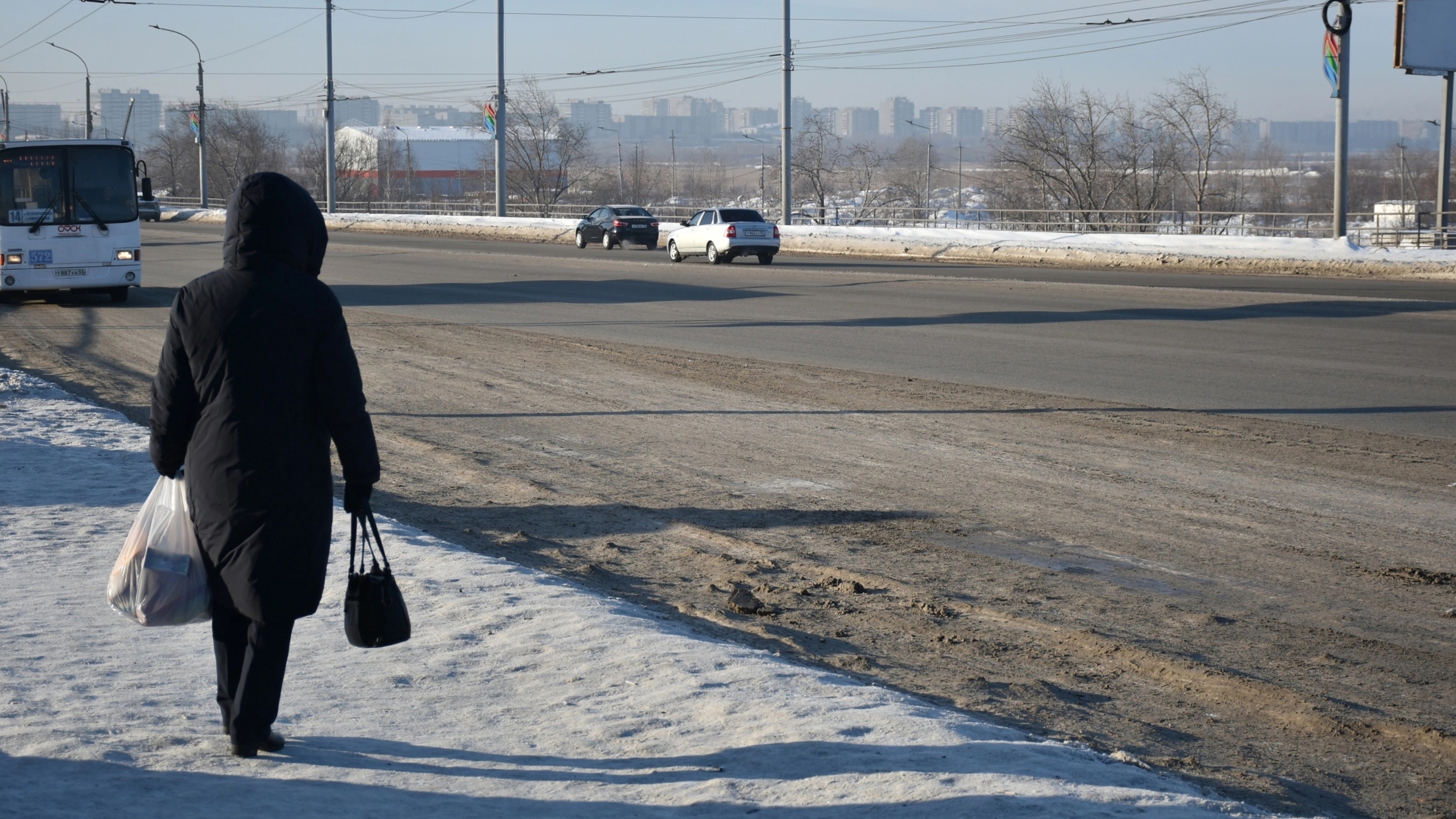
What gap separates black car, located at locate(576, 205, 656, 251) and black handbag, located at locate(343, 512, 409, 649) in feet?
136

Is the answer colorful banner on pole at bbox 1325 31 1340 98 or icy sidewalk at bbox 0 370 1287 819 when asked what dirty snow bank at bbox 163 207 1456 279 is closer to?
colorful banner on pole at bbox 1325 31 1340 98

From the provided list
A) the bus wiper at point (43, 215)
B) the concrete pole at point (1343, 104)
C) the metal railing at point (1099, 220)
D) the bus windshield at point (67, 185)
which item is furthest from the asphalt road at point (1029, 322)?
the metal railing at point (1099, 220)

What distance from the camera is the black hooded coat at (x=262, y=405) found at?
3.88 metres

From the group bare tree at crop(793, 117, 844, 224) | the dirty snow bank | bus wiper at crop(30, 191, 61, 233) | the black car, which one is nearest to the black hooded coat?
bus wiper at crop(30, 191, 61, 233)

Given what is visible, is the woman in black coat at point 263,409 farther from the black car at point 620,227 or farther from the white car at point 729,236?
the black car at point 620,227

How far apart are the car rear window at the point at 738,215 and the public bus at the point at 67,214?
15.7 m

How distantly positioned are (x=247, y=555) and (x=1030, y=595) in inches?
153

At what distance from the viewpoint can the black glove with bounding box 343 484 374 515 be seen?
13.4 ft

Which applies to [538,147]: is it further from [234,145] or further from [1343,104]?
[1343,104]

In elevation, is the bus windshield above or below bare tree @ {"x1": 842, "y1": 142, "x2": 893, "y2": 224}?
below

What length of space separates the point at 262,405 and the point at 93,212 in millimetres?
22044

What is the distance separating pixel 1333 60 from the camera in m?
32.5

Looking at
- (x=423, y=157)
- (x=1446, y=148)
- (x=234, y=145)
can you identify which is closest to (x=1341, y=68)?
(x=1446, y=148)

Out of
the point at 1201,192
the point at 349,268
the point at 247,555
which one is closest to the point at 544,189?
the point at 1201,192
